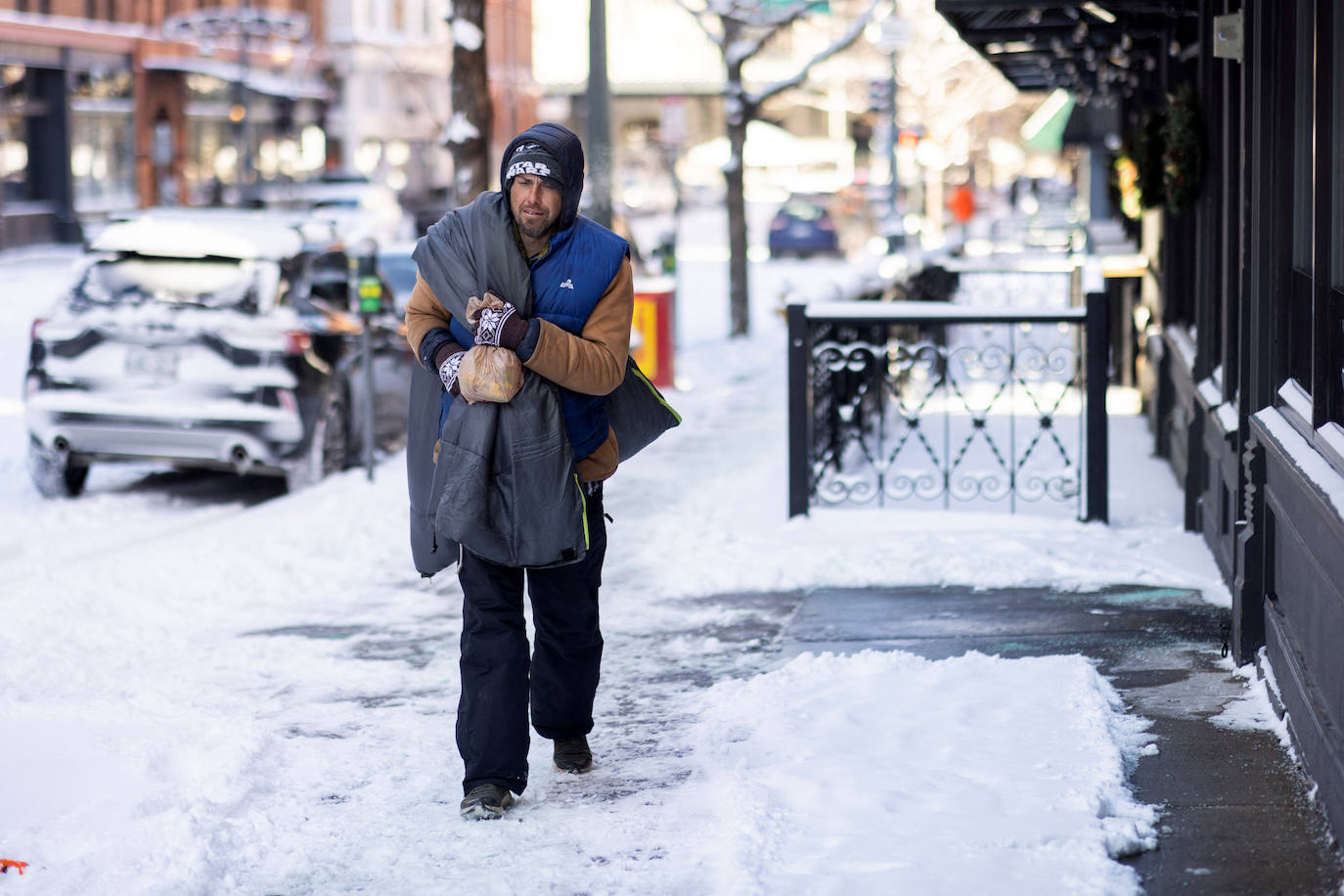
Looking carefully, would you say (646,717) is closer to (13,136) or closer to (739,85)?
(739,85)

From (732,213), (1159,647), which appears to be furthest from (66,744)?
(732,213)

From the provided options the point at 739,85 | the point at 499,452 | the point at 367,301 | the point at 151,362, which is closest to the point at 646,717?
the point at 499,452

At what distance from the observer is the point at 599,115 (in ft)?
46.9

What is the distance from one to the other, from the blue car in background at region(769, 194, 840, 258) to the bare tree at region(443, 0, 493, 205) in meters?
26.5

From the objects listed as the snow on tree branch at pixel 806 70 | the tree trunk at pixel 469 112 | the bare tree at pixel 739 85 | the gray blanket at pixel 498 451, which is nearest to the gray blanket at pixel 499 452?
the gray blanket at pixel 498 451

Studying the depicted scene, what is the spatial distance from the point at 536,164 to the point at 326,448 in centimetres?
660

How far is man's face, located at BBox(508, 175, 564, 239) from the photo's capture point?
476 cm

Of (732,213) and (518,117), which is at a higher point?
(518,117)

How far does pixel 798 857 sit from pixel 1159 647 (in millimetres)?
2516

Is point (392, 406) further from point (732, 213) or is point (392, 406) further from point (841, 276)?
point (732, 213)

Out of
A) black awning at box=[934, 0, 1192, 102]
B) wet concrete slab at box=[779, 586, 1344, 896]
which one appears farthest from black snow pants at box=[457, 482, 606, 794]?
black awning at box=[934, 0, 1192, 102]

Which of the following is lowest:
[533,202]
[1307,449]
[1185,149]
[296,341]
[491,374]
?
[1307,449]

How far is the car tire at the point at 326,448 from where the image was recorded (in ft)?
35.2

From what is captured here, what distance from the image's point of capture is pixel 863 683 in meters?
6.02
